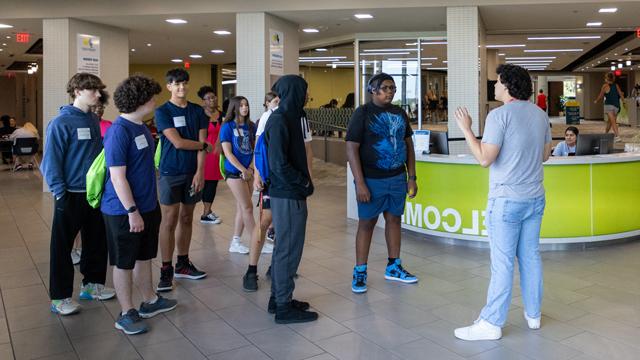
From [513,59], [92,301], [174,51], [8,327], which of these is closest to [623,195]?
[92,301]

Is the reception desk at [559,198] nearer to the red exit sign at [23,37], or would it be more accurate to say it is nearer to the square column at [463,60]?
the square column at [463,60]

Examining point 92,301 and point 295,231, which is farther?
point 92,301

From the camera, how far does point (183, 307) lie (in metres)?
4.06

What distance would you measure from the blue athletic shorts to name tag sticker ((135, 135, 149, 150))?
1.64 m

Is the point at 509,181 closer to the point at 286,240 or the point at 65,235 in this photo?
the point at 286,240

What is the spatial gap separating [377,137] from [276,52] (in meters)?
7.01

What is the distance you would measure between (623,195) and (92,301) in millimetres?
5035

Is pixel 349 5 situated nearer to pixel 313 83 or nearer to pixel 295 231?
pixel 295 231

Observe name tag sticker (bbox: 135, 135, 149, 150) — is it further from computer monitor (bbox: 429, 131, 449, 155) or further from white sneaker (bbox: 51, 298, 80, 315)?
computer monitor (bbox: 429, 131, 449, 155)

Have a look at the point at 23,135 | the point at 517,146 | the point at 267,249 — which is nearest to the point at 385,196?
the point at 517,146

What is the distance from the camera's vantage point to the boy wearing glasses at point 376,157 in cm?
425

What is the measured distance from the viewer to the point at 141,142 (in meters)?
3.49

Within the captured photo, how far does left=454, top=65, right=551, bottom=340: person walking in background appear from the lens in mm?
3260

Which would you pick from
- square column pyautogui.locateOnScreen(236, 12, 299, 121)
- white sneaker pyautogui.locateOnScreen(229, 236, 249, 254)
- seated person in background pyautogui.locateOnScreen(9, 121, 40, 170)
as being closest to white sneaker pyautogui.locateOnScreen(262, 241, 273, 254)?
white sneaker pyautogui.locateOnScreen(229, 236, 249, 254)
